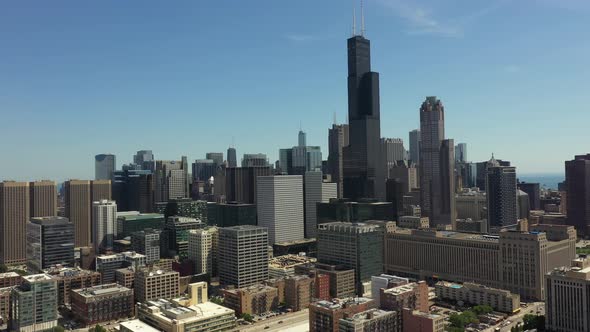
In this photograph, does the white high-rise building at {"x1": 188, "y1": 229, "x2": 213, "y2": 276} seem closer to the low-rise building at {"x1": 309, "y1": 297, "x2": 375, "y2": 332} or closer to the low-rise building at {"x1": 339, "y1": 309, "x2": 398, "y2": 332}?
the low-rise building at {"x1": 309, "y1": 297, "x2": 375, "y2": 332}

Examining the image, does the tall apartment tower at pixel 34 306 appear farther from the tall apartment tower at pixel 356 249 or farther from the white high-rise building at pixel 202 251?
the tall apartment tower at pixel 356 249

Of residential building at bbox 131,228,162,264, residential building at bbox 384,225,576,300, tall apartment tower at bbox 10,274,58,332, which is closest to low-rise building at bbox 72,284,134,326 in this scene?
tall apartment tower at bbox 10,274,58,332

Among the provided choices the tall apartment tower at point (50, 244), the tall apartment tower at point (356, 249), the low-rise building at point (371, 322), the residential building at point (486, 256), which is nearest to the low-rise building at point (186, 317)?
the low-rise building at point (371, 322)

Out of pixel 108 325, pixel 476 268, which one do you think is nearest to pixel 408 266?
pixel 476 268

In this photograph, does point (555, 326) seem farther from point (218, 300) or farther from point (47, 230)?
point (47, 230)

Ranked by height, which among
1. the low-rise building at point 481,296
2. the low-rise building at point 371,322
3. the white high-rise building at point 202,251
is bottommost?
the low-rise building at point 481,296
